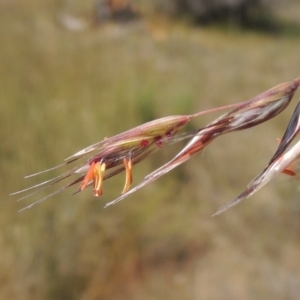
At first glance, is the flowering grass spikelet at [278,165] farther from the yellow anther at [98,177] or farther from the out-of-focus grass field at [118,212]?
the out-of-focus grass field at [118,212]

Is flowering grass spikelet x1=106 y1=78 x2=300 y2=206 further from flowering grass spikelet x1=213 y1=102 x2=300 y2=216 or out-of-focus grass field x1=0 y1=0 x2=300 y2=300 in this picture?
out-of-focus grass field x1=0 y1=0 x2=300 y2=300

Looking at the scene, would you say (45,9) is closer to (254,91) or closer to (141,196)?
(254,91)

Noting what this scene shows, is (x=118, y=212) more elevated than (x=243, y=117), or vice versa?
(x=243, y=117)

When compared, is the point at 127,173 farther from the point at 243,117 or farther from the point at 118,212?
the point at 118,212

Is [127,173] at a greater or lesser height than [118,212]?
greater

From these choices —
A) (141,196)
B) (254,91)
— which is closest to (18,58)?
(141,196)

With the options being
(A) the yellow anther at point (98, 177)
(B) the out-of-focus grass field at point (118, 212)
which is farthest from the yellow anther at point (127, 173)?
(B) the out-of-focus grass field at point (118, 212)

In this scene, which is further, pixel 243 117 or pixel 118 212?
pixel 118 212

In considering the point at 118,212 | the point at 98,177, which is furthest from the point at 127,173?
the point at 118,212

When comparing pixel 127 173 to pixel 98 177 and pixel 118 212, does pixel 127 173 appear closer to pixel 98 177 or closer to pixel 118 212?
pixel 98 177

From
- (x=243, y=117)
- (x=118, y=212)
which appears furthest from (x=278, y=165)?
(x=118, y=212)
